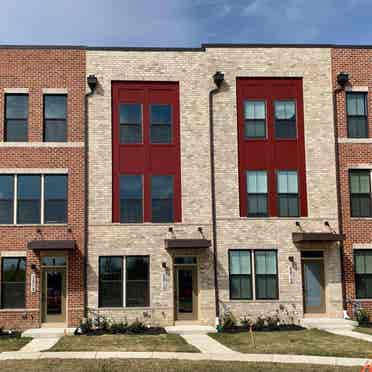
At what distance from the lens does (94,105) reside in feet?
82.5

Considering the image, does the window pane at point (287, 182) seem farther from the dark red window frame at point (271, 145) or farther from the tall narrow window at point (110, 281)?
the tall narrow window at point (110, 281)

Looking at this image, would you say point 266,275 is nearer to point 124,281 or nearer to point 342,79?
point 124,281

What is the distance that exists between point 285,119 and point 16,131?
10.9 meters

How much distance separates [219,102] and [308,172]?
15.2ft

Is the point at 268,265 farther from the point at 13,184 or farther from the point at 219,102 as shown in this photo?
the point at 13,184

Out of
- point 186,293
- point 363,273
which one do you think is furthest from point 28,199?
point 363,273

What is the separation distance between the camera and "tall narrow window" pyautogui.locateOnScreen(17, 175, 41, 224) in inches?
959

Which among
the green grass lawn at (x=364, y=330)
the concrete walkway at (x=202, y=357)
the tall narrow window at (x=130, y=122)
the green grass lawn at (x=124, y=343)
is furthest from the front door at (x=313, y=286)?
the tall narrow window at (x=130, y=122)

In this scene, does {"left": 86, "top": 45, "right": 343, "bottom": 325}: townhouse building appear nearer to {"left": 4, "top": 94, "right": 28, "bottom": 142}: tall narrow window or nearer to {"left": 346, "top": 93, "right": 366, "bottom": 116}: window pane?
{"left": 346, "top": 93, "right": 366, "bottom": 116}: window pane

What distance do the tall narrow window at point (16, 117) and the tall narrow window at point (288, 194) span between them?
34.2 feet

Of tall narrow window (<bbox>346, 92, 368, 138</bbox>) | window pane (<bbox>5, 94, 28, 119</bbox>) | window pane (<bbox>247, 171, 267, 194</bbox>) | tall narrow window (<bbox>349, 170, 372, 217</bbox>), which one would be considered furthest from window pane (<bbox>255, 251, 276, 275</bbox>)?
window pane (<bbox>5, 94, 28, 119</bbox>)

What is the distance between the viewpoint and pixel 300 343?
63.8 ft

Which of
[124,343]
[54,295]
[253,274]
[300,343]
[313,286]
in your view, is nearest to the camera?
[300,343]

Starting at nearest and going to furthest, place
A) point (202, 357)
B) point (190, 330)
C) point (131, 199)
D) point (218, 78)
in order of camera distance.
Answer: point (202, 357) < point (190, 330) < point (131, 199) < point (218, 78)
